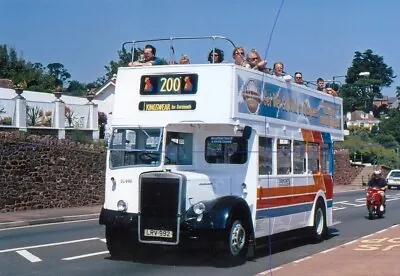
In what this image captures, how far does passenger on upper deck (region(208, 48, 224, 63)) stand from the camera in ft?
41.0

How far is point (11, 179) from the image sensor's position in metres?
24.0

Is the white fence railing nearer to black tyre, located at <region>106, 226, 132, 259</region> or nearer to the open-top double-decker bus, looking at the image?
black tyre, located at <region>106, 226, 132, 259</region>

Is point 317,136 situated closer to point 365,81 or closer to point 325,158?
point 325,158

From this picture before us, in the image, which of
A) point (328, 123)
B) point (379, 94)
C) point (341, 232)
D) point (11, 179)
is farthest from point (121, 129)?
point (379, 94)

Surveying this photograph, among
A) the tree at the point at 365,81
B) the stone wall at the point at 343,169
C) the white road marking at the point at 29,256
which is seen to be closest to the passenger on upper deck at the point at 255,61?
the white road marking at the point at 29,256

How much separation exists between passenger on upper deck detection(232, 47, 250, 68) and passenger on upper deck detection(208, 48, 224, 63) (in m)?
0.54

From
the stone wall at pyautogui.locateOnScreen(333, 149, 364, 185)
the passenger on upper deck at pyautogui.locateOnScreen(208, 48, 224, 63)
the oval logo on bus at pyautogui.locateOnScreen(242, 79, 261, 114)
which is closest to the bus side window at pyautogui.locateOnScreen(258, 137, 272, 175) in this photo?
the oval logo on bus at pyautogui.locateOnScreen(242, 79, 261, 114)

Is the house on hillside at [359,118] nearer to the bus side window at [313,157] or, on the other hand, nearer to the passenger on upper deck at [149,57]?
the bus side window at [313,157]

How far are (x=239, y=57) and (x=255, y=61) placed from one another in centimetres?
35

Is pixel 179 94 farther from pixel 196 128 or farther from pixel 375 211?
pixel 375 211

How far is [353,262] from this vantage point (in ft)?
38.2

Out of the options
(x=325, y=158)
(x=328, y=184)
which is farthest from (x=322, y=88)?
(x=328, y=184)

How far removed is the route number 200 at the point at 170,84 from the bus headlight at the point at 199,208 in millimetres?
2053

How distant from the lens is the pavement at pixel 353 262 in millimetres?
10578
